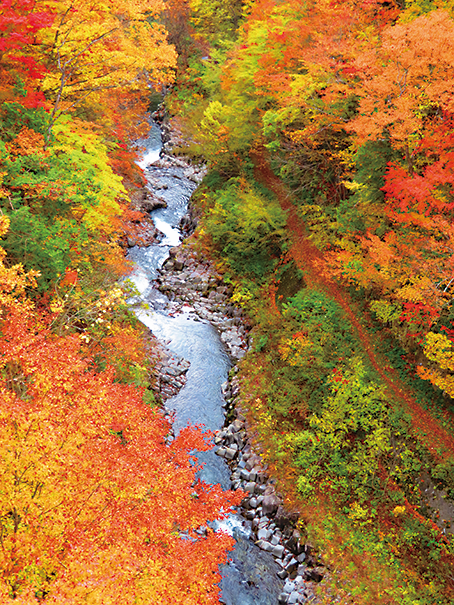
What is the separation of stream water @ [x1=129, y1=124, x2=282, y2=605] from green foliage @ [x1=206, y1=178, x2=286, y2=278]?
3917 mm

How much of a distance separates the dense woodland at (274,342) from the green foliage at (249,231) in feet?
5.93

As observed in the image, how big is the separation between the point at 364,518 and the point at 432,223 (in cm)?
900

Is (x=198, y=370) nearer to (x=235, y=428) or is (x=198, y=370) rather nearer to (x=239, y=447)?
(x=235, y=428)

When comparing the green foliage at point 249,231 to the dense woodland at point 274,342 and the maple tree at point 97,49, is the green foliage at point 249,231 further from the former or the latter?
the maple tree at point 97,49

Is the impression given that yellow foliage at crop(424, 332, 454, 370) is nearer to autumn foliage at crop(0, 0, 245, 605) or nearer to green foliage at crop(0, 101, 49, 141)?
autumn foliage at crop(0, 0, 245, 605)

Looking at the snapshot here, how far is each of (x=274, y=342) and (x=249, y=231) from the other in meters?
7.09

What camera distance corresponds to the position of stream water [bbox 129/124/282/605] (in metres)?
11.8

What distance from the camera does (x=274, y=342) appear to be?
18641 millimetres

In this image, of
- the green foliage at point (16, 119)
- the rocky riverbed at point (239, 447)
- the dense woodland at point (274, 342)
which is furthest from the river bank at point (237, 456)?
the green foliage at point (16, 119)

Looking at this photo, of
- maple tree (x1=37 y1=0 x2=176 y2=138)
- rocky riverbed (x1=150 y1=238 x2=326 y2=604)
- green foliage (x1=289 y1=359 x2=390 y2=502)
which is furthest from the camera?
maple tree (x1=37 y1=0 x2=176 y2=138)

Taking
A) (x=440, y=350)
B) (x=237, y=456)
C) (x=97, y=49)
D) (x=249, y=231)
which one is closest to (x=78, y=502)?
(x=237, y=456)

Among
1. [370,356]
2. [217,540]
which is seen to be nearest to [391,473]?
[370,356]

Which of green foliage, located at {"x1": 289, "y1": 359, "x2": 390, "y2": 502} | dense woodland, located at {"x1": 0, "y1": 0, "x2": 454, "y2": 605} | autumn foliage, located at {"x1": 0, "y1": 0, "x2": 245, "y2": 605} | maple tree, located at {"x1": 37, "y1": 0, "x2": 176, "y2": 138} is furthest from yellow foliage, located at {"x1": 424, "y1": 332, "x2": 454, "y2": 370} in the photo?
maple tree, located at {"x1": 37, "y1": 0, "x2": 176, "y2": 138}

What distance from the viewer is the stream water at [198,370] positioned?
1177 centimetres
